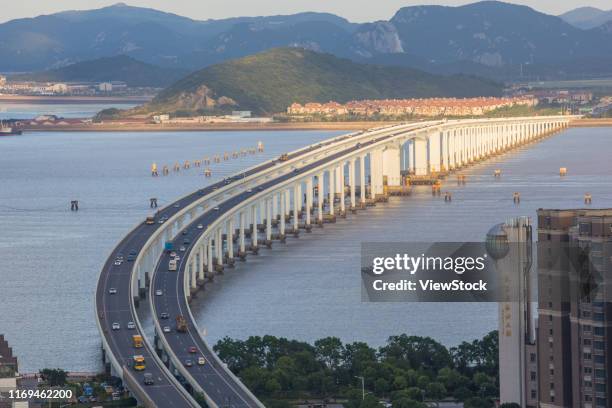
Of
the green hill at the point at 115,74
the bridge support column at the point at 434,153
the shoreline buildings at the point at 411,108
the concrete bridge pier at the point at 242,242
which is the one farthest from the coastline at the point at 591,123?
the green hill at the point at 115,74

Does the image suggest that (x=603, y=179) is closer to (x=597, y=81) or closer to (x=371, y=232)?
(x=371, y=232)

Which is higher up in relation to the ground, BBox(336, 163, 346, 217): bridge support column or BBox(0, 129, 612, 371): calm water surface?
BBox(336, 163, 346, 217): bridge support column

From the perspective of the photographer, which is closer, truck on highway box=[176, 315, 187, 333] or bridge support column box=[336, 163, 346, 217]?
truck on highway box=[176, 315, 187, 333]

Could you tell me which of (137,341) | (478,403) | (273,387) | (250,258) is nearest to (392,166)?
(250,258)

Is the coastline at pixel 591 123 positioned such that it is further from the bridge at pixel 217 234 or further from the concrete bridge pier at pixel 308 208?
the concrete bridge pier at pixel 308 208

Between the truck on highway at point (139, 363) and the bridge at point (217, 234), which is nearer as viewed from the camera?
the bridge at point (217, 234)

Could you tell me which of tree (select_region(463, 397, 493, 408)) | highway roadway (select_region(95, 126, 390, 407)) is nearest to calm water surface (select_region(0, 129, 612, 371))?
highway roadway (select_region(95, 126, 390, 407))

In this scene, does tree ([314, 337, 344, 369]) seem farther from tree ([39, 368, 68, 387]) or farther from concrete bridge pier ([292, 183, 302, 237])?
concrete bridge pier ([292, 183, 302, 237])
